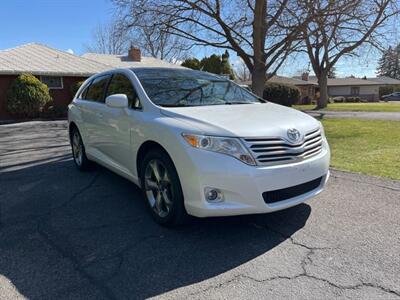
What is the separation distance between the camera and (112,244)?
3486 millimetres

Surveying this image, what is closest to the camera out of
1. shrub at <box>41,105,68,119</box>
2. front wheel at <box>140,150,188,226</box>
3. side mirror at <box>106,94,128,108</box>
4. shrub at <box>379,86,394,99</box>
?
front wheel at <box>140,150,188,226</box>

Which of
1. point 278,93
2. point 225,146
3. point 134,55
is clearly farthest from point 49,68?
point 278,93

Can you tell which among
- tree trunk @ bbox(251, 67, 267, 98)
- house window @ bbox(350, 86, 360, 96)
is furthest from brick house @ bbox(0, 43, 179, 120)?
house window @ bbox(350, 86, 360, 96)

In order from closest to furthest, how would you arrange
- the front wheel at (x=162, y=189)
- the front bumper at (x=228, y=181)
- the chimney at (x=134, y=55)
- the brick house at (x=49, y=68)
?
1. the front bumper at (x=228, y=181)
2. the front wheel at (x=162, y=189)
3. the brick house at (x=49, y=68)
4. the chimney at (x=134, y=55)

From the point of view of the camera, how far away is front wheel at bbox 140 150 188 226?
3.52 meters

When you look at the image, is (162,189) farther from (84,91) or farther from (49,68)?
(49,68)

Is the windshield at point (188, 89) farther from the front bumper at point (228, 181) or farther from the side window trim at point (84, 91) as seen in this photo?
Result: the side window trim at point (84, 91)

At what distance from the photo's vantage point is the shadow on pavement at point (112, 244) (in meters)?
2.82

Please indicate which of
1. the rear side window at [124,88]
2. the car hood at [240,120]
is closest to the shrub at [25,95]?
the rear side window at [124,88]

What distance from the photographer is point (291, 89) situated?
3319 cm

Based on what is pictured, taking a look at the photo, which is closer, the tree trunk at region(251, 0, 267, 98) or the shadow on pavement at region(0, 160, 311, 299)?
the shadow on pavement at region(0, 160, 311, 299)

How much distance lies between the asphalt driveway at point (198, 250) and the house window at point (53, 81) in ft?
54.4

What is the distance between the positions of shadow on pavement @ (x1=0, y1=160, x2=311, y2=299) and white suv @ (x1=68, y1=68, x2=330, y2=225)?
37 centimetres

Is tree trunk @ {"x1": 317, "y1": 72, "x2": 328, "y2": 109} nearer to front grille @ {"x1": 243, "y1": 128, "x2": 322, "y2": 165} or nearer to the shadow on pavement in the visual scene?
the shadow on pavement
